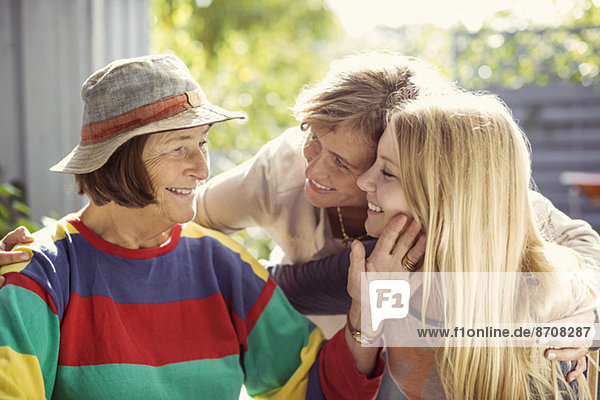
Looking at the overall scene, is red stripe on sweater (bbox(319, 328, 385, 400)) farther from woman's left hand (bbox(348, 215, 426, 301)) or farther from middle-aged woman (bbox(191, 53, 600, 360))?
middle-aged woman (bbox(191, 53, 600, 360))

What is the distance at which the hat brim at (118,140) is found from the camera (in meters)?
1.61

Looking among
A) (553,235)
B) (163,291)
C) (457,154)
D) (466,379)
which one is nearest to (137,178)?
(163,291)

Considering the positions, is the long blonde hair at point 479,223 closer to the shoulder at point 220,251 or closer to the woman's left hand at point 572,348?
the woman's left hand at point 572,348

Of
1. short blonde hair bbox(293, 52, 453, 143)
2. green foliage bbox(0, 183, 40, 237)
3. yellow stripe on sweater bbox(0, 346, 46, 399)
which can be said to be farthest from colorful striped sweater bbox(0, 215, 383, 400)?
green foliage bbox(0, 183, 40, 237)

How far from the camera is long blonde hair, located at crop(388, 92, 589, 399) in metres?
1.58

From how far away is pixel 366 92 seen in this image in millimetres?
1873

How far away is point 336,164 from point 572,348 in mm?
802

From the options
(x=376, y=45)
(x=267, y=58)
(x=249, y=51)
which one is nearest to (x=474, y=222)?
(x=376, y=45)

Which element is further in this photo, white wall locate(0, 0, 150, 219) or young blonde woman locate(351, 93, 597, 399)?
white wall locate(0, 0, 150, 219)

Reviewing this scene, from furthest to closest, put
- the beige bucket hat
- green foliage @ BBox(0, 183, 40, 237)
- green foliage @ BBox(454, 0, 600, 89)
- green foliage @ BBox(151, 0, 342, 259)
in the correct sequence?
green foliage @ BBox(454, 0, 600, 89) → green foliage @ BBox(151, 0, 342, 259) → green foliage @ BBox(0, 183, 40, 237) → the beige bucket hat

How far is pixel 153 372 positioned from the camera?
1.65 metres

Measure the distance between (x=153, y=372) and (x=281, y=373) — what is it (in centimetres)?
39

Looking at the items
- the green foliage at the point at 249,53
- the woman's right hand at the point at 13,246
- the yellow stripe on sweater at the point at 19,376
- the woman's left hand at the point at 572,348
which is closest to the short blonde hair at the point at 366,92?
the woman's left hand at the point at 572,348

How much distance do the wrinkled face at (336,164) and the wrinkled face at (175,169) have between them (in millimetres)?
354
